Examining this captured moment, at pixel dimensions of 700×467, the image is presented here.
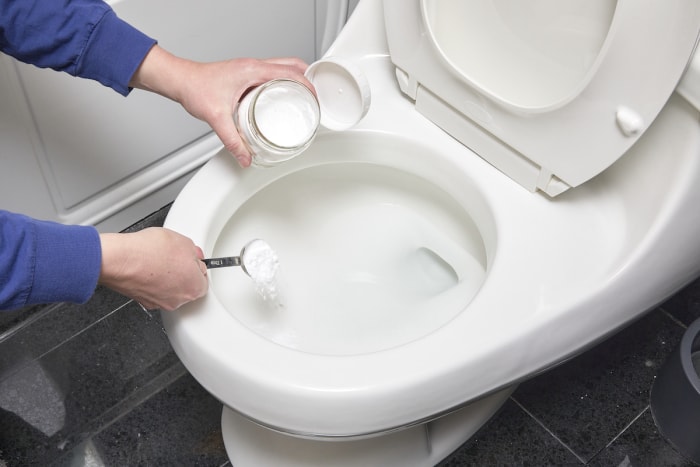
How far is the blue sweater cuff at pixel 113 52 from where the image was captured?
0.73 m

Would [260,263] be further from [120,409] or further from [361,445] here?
[120,409]

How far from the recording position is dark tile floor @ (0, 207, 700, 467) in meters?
0.98

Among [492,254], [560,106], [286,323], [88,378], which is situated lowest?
[88,378]

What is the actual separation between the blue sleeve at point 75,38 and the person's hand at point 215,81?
0.02 meters

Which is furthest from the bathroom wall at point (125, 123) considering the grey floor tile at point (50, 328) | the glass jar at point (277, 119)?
the glass jar at point (277, 119)

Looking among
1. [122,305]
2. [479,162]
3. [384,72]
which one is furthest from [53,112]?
[479,162]

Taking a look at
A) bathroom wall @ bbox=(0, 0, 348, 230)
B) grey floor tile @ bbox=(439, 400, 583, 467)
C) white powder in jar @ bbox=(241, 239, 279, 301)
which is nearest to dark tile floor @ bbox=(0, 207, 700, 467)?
grey floor tile @ bbox=(439, 400, 583, 467)

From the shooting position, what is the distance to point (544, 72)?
0.69 metres

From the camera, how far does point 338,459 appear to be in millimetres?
890

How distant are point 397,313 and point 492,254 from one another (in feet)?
0.48

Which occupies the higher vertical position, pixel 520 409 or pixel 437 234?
pixel 437 234

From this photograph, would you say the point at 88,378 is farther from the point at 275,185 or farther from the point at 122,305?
the point at 275,185

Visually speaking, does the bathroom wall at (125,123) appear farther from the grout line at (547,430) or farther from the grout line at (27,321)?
the grout line at (547,430)

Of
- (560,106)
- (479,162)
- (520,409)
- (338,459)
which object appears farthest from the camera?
(520,409)
